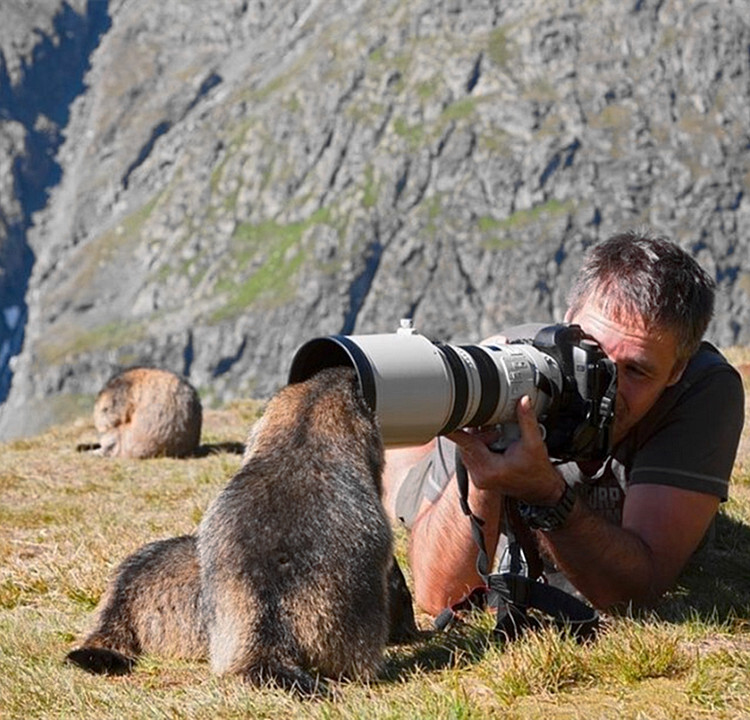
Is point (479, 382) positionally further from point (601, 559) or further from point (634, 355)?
point (601, 559)

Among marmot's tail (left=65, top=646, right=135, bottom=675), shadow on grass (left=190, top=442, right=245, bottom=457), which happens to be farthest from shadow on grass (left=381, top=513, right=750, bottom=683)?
shadow on grass (left=190, top=442, right=245, bottom=457)

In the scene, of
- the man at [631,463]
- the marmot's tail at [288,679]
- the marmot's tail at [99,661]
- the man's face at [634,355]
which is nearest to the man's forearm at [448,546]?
the man at [631,463]

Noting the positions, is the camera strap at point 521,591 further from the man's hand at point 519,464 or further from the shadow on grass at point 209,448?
the shadow on grass at point 209,448

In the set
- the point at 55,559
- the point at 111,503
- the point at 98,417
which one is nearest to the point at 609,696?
the point at 55,559

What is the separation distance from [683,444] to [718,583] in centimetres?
132

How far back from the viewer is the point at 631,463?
245 inches

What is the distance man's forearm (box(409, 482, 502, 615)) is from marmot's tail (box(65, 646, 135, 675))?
1.87 m

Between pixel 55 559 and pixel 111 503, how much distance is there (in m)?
3.26

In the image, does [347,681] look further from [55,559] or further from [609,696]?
[55,559]

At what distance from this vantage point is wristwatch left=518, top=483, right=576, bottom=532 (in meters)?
5.22

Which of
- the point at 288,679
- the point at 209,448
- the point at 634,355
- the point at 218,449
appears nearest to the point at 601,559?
the point at 634,355

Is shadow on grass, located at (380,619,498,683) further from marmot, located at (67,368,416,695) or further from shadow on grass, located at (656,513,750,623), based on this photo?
shadow on grass, located at (656,513,750,623)


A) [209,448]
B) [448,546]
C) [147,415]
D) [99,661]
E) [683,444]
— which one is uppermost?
[683,444]

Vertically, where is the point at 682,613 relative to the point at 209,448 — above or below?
above
